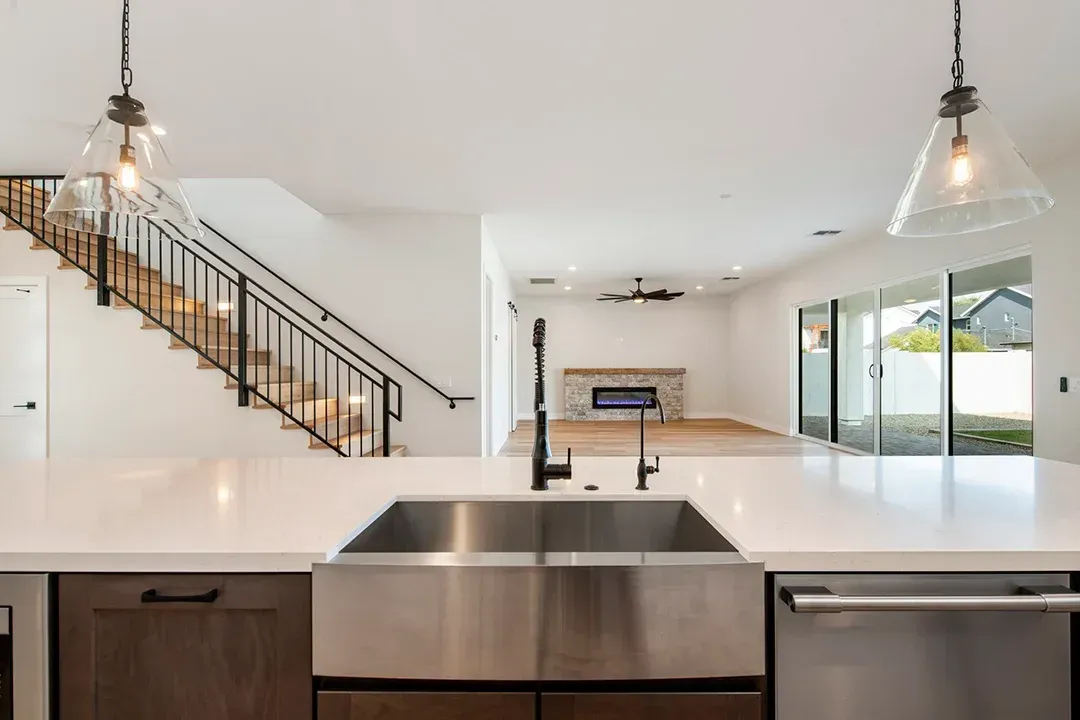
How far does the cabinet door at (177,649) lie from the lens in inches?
36.4

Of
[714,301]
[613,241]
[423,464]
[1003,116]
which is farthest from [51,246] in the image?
[714,301]

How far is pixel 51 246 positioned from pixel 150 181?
13.8ft

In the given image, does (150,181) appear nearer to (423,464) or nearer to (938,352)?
(423,464)

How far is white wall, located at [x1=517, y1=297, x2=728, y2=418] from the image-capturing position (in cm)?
1059

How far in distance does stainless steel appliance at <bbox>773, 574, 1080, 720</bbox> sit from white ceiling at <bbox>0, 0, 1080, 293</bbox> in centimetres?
217

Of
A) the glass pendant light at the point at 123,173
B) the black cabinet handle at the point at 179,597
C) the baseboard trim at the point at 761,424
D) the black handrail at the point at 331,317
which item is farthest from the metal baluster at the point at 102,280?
the baseboard trim at the point at 761,424

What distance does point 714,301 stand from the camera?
10617mm

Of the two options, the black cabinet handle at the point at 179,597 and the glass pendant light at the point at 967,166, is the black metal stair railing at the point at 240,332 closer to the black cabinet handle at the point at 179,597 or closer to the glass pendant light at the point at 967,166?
the black cabinet handle at the point at 179,597

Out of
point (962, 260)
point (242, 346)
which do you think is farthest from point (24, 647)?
point (962, 260)

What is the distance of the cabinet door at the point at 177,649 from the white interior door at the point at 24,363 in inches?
192

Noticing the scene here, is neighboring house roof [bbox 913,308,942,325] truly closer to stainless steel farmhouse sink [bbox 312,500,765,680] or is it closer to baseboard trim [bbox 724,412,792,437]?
baseboard trim [bbox 724,412,792,437]

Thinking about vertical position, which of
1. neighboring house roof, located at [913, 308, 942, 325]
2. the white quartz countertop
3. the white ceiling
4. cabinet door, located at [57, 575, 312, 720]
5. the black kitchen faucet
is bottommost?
cabinet door, located at [57, 575, 312, 720]

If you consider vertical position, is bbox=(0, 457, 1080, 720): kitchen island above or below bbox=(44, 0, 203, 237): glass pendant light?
below

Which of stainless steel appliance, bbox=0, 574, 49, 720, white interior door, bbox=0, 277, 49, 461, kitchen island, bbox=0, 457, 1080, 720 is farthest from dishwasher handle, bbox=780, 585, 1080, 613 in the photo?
white interior door, bbox=0, 277, 49, 461
